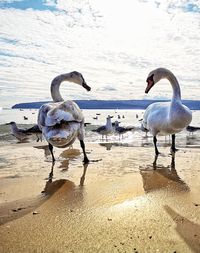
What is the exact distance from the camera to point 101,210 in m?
4.00

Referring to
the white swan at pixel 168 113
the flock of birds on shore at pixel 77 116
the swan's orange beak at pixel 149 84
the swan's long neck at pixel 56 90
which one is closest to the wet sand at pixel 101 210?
the flock of birds on shore at pixel 77 116

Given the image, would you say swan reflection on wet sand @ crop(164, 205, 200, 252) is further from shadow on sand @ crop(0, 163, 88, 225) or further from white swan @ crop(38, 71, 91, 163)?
white swan @ crop(38, 71, 91, 163)

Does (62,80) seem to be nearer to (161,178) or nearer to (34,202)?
(161,178)

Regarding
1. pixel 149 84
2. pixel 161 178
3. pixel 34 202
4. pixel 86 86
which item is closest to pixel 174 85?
pixel 149 84

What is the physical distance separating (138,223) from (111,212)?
18.4 inches

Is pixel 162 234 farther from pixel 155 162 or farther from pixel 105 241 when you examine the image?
pixel 155 162

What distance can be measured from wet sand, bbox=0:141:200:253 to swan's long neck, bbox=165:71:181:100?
10.4 ft

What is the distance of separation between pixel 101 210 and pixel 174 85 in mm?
6777

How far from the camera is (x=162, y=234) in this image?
10.5ft

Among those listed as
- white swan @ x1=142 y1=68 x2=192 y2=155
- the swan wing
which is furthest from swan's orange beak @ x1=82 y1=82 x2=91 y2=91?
the swan wing

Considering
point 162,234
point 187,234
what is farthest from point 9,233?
point 187,234

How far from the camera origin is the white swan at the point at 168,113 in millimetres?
8750

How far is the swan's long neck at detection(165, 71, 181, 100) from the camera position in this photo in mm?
9666

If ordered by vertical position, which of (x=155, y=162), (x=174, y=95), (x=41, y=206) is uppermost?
(x=174, y=95)
